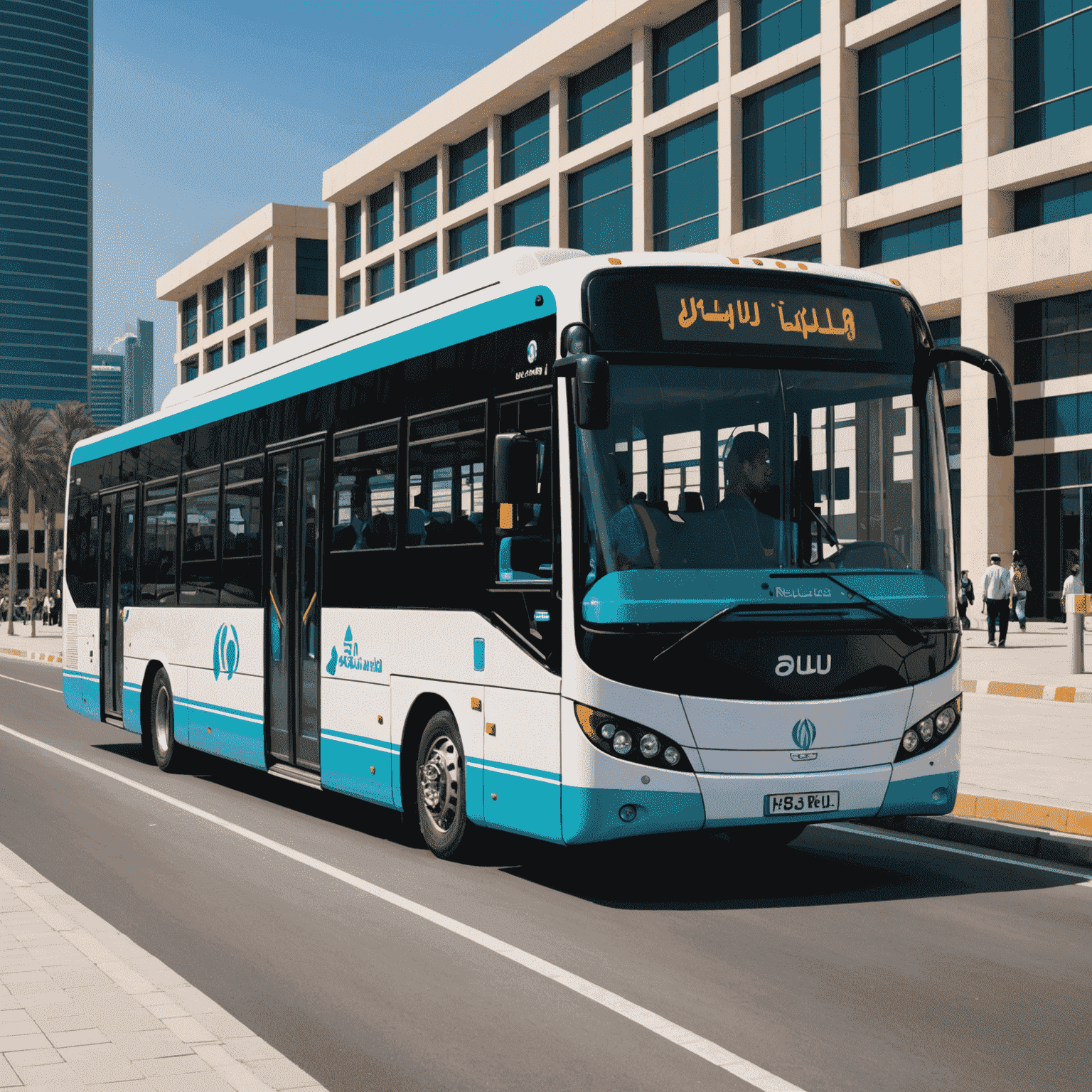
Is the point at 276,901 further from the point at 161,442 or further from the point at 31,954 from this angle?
the point at 161,442

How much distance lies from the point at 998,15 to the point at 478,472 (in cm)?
3086

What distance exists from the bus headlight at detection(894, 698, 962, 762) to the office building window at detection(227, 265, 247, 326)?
72382 mm

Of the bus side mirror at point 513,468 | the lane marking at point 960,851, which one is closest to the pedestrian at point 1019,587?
the lane marking at point 960,851

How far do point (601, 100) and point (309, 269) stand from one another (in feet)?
94.9

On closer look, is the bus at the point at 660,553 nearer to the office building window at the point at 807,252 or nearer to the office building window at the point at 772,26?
the office building window at the point at 807,252

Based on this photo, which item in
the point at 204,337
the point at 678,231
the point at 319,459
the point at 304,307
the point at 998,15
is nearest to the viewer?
the point at 319,459

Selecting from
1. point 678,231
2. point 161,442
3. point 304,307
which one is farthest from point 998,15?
point 304,307

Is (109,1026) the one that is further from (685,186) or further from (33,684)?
(685,186)

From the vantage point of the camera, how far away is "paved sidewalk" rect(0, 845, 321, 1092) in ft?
14.3

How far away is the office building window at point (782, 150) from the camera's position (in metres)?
39.6

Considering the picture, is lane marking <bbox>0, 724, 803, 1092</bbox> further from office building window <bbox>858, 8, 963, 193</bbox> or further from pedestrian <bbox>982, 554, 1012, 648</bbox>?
office building window <bbox>858, 8, 963, 193</bbox>

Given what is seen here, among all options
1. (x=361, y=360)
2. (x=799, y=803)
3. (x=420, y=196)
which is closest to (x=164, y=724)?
(x=361, y=360)

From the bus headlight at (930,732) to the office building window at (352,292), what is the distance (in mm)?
58440

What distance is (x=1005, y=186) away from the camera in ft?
115
